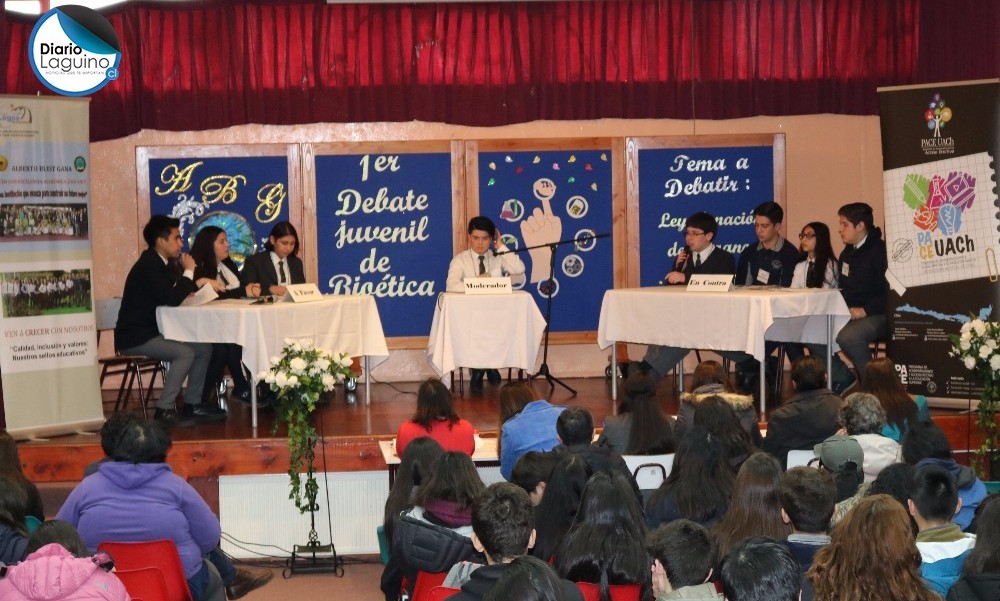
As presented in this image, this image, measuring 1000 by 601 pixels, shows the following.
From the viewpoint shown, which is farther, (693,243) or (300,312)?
(693,243)

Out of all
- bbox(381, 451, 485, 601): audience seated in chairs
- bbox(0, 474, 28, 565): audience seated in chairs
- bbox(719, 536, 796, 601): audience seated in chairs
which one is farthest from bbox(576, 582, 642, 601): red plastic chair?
bbox(0, 474, 28, 565): audience seated in chairs

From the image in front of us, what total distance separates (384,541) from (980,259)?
13.4 feet

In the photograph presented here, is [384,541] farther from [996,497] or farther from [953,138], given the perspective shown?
[953,138]

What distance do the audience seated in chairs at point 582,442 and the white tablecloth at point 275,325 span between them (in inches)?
106

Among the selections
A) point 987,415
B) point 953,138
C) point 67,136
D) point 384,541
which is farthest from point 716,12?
point 384,541

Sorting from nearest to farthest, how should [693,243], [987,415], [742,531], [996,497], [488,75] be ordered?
[996,497] < [742,531] < [987,415] < [693,243] < [488,75]

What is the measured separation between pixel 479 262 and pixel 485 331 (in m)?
0.80

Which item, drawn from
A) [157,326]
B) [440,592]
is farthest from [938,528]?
[157,326]

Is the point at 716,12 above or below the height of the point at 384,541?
above

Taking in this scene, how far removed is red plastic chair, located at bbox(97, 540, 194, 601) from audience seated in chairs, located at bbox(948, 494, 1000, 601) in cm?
233

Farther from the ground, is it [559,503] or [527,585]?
[527,585]

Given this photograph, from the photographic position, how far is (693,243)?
815 cm

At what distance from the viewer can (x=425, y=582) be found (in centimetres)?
362

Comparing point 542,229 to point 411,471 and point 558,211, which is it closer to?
point 558,211
